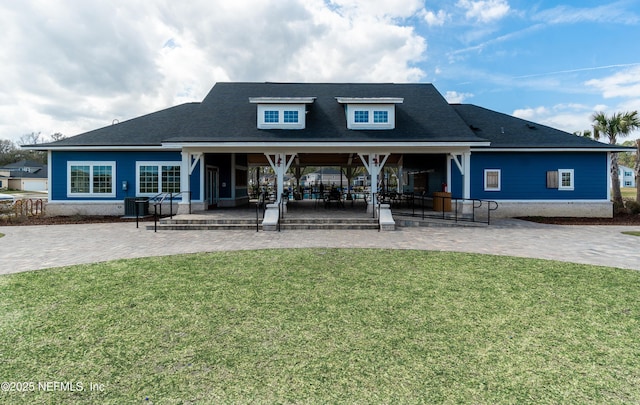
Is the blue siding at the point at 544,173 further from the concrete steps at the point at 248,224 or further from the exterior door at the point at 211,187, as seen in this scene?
the exterior door at the point at 211,187

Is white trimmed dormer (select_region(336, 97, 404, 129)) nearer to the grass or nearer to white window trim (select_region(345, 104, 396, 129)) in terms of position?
white window trim (select_region(345, 104, 396, 129))

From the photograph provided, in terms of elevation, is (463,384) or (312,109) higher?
(312,109)

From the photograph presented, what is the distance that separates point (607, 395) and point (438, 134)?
43.6 feet

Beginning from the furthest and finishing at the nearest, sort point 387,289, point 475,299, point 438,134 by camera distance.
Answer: point 438,134
point 387,289
point 475,299

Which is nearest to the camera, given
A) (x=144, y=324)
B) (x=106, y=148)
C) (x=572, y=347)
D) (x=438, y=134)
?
(x=572, y=347)

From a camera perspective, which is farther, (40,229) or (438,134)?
(438,134)

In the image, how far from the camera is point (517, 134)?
57.3 ft

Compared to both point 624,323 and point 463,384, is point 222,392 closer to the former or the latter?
point 463,384

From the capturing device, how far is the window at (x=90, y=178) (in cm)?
1642

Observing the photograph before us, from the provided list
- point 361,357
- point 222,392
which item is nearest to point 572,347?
point 361,357

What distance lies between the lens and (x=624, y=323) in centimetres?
414

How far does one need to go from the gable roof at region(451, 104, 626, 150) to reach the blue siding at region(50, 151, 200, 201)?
14599 millimetres

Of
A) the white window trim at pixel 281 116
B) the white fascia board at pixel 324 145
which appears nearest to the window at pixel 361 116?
the white fascia board at pixel 324 145

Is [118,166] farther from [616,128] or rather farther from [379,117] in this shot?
[616,128]
